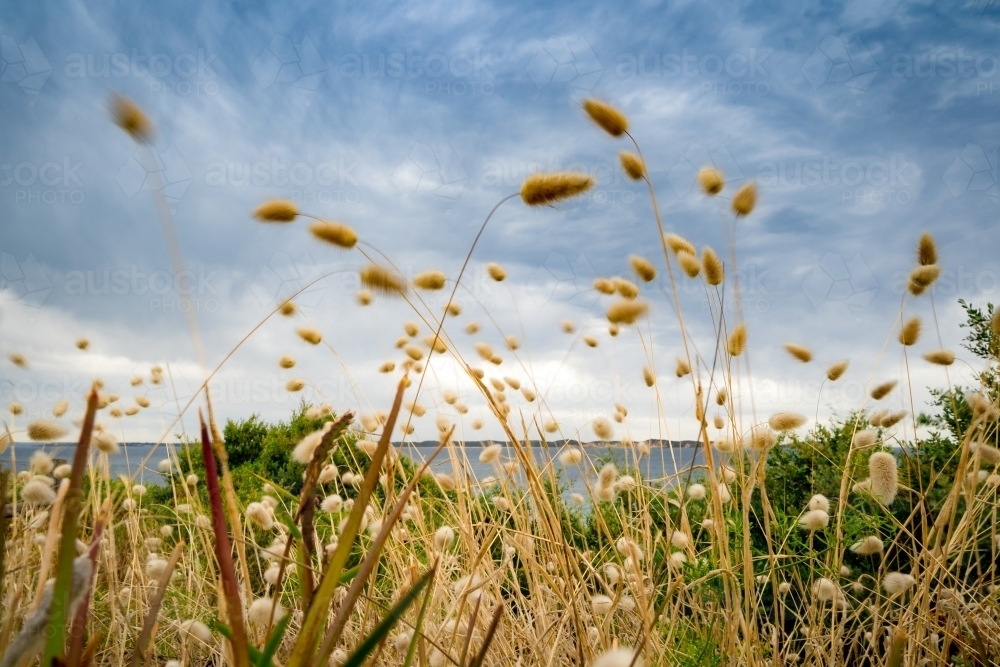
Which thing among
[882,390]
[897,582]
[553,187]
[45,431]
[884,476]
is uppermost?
[553,187]

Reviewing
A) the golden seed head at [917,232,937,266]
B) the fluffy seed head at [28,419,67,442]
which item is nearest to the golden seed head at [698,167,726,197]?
the golden seed head at [917,232,937,266]

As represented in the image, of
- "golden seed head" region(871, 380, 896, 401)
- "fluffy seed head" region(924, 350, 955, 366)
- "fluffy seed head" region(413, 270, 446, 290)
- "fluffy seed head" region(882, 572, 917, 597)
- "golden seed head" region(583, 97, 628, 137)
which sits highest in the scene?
"golden seed head" region(583, 97, 628, 137)

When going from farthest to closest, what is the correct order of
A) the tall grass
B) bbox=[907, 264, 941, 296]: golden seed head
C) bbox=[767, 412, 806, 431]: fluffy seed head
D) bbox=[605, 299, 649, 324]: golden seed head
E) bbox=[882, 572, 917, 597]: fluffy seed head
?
bbox=[907, 264, 941, 296]: golden seed head
bbox=[767, 412, 806, 431]: fluffy seed head
bbox=[882, 572, 917, 597]: fluffy seed head
bbox=[605, 299, 649, 324]: golden seed head
the tall grass

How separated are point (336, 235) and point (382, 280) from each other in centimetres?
19

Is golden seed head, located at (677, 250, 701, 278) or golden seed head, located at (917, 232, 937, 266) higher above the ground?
golden seed head, located at (917, 232, 937, 266)

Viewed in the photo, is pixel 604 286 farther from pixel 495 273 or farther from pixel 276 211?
pixel 276 211

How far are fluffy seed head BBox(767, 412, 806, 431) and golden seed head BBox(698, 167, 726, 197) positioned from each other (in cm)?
65

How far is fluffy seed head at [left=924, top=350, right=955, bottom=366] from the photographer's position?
1.98 m

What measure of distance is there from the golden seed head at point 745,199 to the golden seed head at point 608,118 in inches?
16.4

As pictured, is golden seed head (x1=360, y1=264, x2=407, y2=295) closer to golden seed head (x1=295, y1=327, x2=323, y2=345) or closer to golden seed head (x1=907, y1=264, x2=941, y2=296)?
golden seed head (x1=295, y1=327, x2=323, y2=345)

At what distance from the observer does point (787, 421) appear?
182 cm

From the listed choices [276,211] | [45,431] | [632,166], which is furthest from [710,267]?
[45,431]

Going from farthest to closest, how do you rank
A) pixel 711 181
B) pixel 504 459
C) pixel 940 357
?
pixel 504 459, pixel 940 357, pixel 711 181

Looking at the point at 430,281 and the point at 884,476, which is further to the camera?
the point at 430,281
